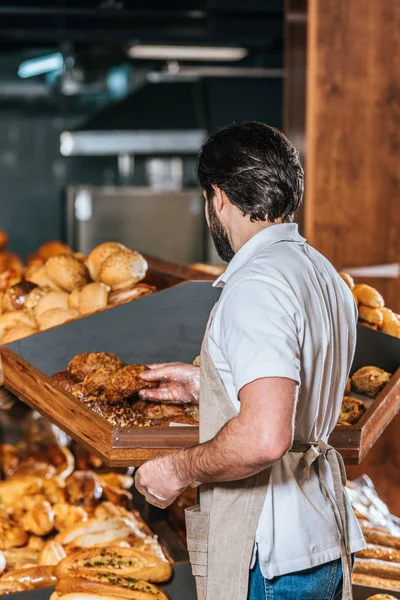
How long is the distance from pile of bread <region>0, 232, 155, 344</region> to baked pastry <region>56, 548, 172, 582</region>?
2.06ft

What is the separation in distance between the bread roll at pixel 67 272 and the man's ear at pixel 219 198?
96 cm

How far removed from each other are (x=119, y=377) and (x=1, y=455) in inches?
44.9

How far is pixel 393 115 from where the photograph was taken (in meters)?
3.77

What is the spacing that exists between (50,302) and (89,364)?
1.39 feet

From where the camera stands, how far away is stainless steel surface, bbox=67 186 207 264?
7066mm

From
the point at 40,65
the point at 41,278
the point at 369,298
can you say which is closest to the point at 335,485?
the point at 369,298

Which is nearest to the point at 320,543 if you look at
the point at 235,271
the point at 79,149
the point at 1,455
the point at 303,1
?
the point at 235,271

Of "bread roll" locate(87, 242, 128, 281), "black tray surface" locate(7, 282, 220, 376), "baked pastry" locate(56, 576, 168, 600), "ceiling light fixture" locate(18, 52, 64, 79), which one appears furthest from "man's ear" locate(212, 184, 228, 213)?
"ceiling light fixture" locate(18, 52, 64, 79)

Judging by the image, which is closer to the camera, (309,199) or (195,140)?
(309,199)

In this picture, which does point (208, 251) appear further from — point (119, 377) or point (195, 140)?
point (119, 377)

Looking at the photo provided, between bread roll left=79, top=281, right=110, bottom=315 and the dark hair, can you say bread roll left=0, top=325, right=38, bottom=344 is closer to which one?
bread roll left=79, top=281, right=110, bottom=315

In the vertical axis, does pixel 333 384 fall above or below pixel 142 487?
above

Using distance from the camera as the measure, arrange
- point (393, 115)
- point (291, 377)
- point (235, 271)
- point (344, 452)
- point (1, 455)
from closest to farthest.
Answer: point (291, 377), point (235, 271), point (344, 452), point (1, 455), point (393, 115)

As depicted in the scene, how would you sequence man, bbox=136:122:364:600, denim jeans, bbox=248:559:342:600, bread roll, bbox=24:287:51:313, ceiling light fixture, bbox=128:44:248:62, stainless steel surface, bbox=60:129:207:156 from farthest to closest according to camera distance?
stainless steel surface, bbox=60:129:207:156 → ceiling light fixture, bbox=128:44:248:62 → bread roll, bbox=24:287:51:313 → denim jeans, bbox=248:559:342:600 → man, bbox=136:122:364:600
